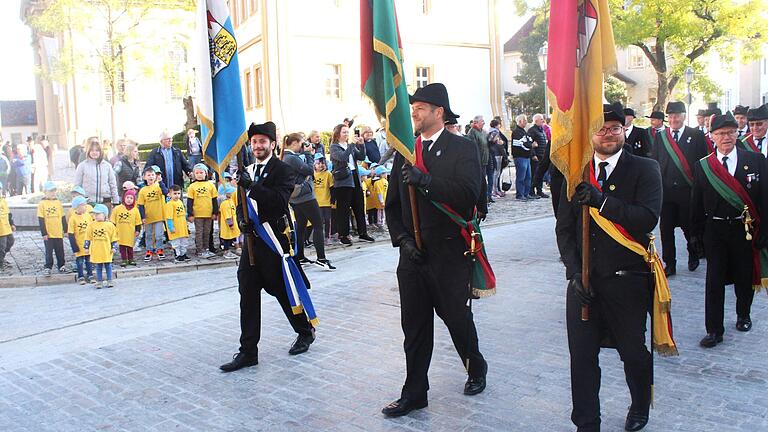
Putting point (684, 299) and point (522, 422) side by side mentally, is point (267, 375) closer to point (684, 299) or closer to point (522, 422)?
point (522, 422)

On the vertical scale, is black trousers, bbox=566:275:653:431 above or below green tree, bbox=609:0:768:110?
below

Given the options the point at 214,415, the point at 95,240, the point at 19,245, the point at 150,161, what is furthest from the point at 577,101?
the point at 19,245

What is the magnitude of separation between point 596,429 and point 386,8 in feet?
10.1

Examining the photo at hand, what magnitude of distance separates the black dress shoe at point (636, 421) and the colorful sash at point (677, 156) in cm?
500

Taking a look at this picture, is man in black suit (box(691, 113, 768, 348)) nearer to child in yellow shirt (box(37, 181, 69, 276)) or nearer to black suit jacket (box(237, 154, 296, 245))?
black suit jacket (box(237, 154, 296, 245))

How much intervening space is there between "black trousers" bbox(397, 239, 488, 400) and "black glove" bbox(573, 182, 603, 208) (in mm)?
1159

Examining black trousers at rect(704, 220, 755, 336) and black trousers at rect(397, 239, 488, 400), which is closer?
black trousers at rect(397, 239, 488, 400)

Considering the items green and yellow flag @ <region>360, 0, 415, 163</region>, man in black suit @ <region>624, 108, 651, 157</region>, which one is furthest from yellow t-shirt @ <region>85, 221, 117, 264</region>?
man in black suit @ <region>624, 108, 651, 157</region>

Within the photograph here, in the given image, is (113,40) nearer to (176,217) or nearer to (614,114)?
(176,217)

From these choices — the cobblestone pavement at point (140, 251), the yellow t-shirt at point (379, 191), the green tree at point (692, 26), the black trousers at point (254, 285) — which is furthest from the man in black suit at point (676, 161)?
the green tree at point (692, 26)

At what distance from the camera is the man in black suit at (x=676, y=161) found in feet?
28.6

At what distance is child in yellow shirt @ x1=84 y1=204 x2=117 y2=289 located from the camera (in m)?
10.0

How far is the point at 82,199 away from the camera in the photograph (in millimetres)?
10883

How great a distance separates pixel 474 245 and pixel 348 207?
7719mm
